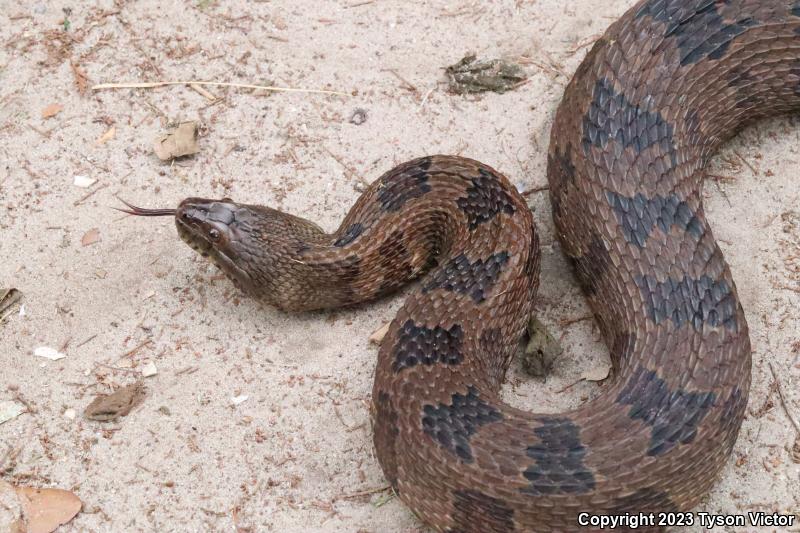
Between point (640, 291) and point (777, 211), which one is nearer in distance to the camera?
point (640, 291)

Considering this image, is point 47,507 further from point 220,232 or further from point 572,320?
point 572,320

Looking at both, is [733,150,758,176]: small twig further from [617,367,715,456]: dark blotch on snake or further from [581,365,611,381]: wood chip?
[617,367,715,456]: dark blotch on snake

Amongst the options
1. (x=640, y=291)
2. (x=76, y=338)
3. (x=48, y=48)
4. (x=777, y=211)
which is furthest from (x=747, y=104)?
(x=48, y=48)

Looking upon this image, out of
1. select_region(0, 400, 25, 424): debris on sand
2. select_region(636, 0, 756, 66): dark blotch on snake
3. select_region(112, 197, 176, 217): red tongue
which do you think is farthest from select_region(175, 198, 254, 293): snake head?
select_region(636, 0, 756, 66): dark blotch on snake

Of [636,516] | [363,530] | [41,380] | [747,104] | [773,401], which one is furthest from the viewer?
[747,104]

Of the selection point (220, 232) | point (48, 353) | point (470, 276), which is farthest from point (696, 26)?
point (48, 353)

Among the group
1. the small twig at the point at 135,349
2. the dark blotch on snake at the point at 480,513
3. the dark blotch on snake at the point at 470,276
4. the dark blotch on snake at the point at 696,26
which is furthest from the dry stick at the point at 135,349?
the dark blotch on snake at the point at 696,26

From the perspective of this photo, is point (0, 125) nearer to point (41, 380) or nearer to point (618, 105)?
point (41, 380)

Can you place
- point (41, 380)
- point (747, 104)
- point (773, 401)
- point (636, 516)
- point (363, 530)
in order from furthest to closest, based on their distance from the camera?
point (747, 104) → point (41, 380) → point (773, 401) → point (363, 530) → point (636, 516)
